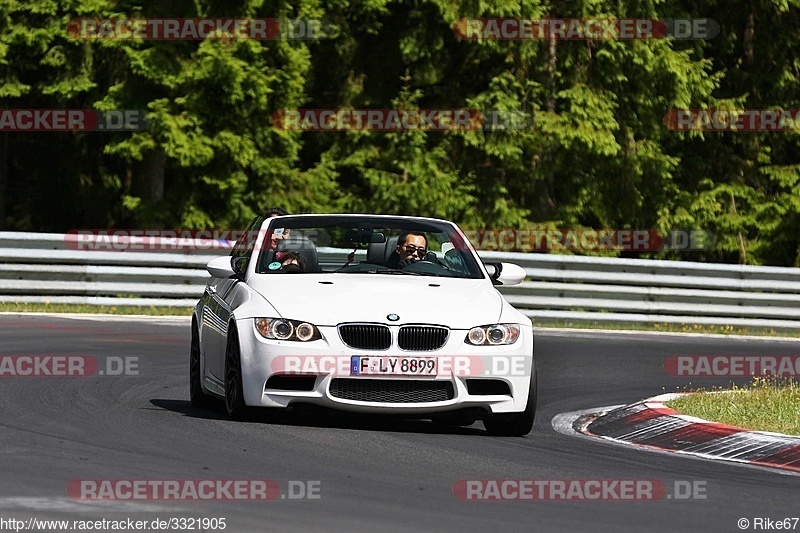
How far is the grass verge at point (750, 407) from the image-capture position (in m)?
11.4

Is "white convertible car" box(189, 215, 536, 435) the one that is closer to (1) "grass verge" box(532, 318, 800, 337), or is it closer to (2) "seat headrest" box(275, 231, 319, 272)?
(2) "seat headrest" box(275, 231, 319, 272)

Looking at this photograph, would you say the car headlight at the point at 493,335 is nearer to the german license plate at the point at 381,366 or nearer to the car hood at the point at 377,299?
the car hood at the point at 377,299

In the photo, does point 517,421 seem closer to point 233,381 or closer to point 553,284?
point 233,381

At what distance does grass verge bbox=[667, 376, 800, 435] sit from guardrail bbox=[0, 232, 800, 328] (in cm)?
816

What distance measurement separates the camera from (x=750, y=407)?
1230cm

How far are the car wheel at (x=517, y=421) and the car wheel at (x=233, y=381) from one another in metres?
1.56

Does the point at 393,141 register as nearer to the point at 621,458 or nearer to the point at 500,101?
the point at 500,101

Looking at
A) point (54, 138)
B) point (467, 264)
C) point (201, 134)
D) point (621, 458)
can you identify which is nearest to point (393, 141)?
point (201, 134)

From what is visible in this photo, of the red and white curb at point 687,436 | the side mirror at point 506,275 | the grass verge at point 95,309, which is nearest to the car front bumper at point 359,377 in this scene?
the red and white curb at point 687,436

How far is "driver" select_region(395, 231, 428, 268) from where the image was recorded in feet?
39.0

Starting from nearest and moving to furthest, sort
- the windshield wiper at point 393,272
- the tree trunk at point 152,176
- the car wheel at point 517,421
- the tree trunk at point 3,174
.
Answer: the car wheel at point 517,421 → the windshield wiper at point 393,272 → the tree trunk at point 152,176 → the tree trunk at point 3,174

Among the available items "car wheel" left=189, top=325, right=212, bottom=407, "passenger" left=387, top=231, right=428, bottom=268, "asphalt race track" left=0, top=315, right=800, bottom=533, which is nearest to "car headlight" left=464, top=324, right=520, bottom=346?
"asphalt race track" left=0, top=315, right=800, bottom=533

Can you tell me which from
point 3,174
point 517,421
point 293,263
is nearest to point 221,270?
point 293,263

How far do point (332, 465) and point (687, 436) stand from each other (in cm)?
313
